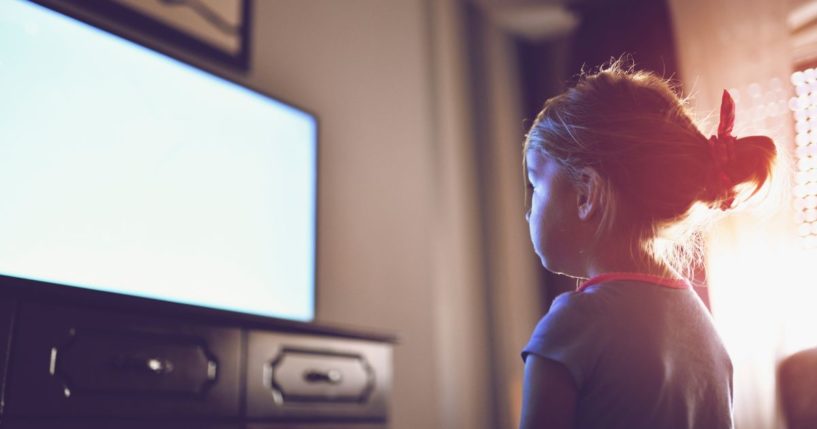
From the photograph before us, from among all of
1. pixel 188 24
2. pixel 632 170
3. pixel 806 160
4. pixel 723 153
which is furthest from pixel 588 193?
pixel 806 160

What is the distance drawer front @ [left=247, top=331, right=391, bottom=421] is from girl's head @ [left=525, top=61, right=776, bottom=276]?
2.46 ft

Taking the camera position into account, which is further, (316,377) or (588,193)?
(316,377)

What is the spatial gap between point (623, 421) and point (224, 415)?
0.87 meters

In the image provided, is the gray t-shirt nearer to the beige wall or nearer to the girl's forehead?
the girl's forehead

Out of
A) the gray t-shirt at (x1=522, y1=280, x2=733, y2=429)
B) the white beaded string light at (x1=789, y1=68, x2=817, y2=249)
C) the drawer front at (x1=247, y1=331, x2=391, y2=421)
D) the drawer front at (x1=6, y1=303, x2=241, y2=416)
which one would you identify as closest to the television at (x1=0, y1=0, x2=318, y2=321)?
the drawer front at (x1=6, y1=303, x2=241, y2=416)

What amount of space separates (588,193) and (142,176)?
1070 millimetres

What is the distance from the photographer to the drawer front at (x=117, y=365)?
1.09 m

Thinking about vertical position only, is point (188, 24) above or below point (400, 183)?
above

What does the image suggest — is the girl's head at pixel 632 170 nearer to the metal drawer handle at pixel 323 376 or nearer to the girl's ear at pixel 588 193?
the girl's ear at pixel 588 193

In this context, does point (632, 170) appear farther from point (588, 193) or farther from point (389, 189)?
point (389, 189)

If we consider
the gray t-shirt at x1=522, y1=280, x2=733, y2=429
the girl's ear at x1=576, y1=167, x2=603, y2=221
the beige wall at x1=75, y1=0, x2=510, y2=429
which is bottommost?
the gray t-shirt at x1=522, y1=280, x2=733, y2=429

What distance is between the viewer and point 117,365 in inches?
47.7

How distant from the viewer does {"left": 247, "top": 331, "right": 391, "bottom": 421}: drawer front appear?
1477mm

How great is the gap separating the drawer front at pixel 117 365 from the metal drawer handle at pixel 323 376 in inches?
8.6
